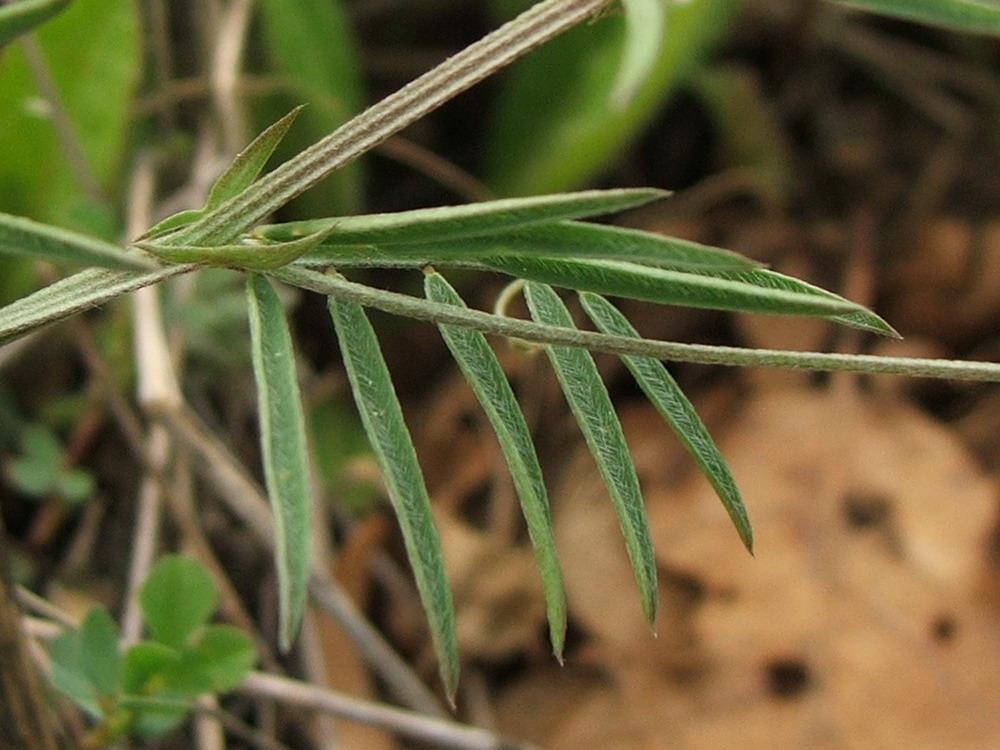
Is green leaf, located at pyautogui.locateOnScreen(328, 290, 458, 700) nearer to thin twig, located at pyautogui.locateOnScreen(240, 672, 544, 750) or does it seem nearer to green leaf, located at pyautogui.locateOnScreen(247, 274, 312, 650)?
green leaf, located at pyautogui.locateOnScreen(247, 274, 312, 650)

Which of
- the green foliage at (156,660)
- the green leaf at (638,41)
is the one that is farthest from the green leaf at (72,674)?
the green leaf at (638,41)

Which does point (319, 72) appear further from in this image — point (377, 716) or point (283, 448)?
point (283, 448)

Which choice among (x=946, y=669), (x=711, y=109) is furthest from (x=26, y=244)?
(x=711, y=109)

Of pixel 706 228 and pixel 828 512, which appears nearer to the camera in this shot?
pixel 828 512

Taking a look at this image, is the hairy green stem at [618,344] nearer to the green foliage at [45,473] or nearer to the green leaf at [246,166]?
the green leaf at [246,166]

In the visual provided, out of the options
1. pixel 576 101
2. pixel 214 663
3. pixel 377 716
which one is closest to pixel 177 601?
pixel 214 663

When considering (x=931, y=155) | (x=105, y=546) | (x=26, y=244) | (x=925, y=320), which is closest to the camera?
(x=26, y=244)

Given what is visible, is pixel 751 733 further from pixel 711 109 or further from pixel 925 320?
pixel 711 109
